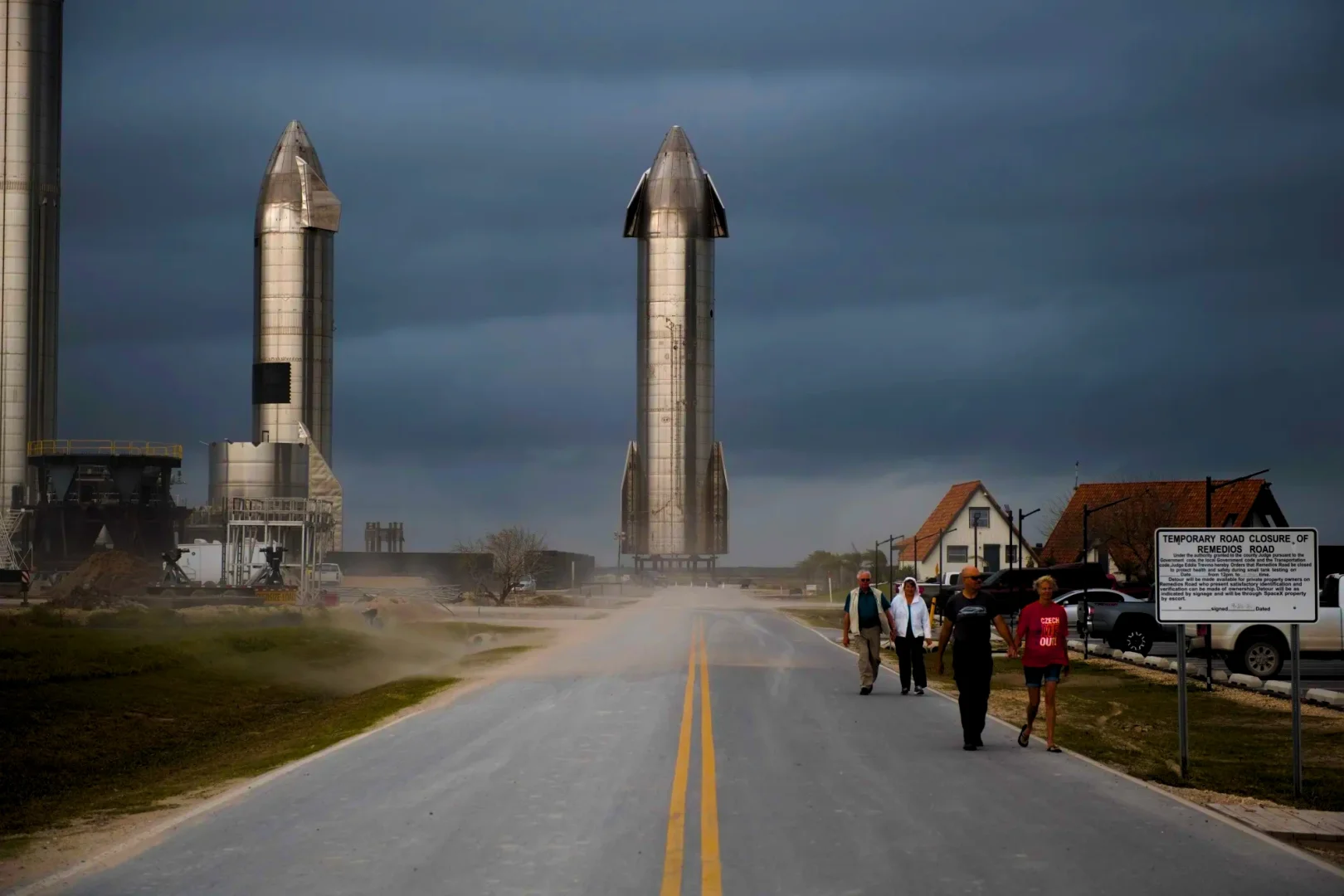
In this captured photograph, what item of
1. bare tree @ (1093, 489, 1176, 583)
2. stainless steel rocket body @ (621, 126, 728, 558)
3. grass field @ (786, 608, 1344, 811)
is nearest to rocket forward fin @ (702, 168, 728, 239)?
stainless steel rocket body @ (621, 126, 728, 558)

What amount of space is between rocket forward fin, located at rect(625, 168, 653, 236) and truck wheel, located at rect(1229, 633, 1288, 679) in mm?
77373

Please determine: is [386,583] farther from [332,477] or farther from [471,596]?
[471,596]

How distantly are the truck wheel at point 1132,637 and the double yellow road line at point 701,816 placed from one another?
19.5 metres

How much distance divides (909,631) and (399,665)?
1911 cm

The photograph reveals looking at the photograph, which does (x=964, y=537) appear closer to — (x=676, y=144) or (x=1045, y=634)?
(x=676, y=144)

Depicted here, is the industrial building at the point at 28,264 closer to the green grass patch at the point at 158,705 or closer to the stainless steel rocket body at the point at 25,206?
the stainless steel rocket body at the point at 25,206

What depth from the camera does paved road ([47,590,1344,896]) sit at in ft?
32.1

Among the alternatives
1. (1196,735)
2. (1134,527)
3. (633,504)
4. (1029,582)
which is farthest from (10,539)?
(1196,735)

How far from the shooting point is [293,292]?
103 meters

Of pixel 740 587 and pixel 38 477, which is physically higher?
pixel 38 477

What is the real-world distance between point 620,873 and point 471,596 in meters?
78.2

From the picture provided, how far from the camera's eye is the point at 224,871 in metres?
10.0

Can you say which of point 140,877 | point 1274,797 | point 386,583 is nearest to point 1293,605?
point 1274,797

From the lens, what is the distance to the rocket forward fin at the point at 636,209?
104 m
